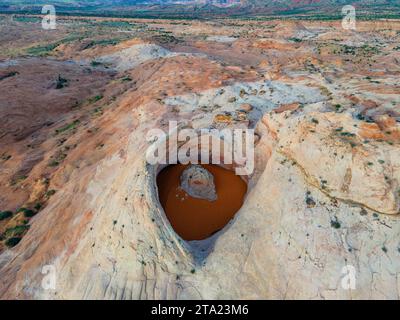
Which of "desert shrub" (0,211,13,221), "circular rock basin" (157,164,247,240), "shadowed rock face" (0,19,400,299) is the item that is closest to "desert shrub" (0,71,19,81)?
"shadowed rock face" (0,19,400,299)

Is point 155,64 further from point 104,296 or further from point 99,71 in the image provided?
point 104,296

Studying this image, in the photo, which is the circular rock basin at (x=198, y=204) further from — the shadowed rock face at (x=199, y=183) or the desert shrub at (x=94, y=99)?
the desert shrub at (x=94, y=99)

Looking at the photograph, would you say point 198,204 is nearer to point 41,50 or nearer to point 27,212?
point 27,212

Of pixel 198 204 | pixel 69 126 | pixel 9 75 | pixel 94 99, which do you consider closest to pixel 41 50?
pixel 9 75

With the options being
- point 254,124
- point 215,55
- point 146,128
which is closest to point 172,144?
point 146,128

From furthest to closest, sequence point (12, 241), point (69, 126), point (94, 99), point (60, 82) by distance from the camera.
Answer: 1. point (60, 82)
2. point (94, 99)
3. point (69, 126)
4. point (12, 241)

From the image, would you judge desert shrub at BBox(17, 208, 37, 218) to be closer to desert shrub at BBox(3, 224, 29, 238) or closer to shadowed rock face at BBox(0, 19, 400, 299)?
shadowed rock face at BBox(0, 19, 400, 299)
